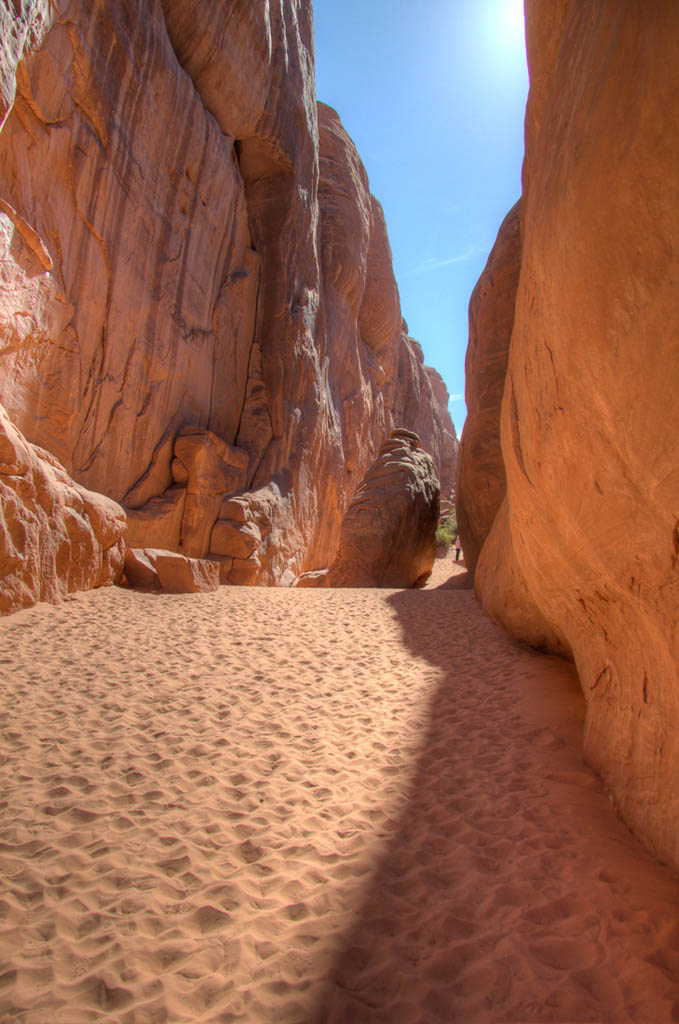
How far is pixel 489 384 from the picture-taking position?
34.9 ft

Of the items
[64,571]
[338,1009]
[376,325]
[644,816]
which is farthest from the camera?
[376,325]

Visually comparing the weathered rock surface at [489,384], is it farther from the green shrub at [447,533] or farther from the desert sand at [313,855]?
the green shrub at [447,533]

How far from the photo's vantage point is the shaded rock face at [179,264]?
27.6 feet

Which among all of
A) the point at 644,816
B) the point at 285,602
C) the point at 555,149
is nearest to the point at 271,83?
the point at 285,602

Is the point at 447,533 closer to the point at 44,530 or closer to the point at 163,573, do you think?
the point at 163,573

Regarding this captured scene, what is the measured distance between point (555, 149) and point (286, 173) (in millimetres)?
14996

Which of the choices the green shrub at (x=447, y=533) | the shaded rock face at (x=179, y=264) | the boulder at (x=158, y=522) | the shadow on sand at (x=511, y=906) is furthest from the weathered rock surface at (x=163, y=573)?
the green shrub at (x=447, y=533)

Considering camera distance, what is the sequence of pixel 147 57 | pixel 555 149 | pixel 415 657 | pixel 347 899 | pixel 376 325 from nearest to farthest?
pixel 347 899 < pixel 555 149 < pixel 415 657 < pixel 147 57 < pixel 376 325

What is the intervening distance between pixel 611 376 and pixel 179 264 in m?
11.9

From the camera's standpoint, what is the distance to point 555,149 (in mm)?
2965

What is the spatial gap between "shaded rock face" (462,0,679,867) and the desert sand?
60 centimetres

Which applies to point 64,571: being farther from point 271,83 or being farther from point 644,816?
point 271,83

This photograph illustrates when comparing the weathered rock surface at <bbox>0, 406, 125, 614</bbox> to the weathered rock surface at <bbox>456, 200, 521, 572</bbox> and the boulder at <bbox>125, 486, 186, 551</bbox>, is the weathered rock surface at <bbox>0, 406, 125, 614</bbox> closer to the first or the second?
the boulder at <bbox>125, 486, 186, 551</bbox>

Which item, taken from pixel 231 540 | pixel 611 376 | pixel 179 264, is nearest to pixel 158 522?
pixel 231 540
